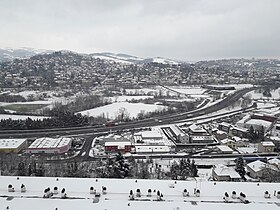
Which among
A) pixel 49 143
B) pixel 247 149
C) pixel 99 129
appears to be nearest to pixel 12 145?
pixel 49 143

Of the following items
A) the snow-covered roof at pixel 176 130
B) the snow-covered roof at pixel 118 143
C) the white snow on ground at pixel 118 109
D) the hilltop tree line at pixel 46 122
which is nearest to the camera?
the snow-covered roof at pixel 118 143

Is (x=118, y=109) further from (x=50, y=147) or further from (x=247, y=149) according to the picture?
(x=247, y=149)

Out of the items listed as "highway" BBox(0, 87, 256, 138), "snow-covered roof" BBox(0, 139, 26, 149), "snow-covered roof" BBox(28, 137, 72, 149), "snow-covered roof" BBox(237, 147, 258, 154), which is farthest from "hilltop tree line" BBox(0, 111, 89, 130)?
"snow-covered roof" BBox(237, 147, 258, 154)

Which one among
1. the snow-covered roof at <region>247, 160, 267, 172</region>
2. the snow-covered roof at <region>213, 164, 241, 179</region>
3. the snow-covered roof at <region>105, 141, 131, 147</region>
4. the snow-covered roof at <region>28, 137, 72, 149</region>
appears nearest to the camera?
the snow-covered roof at <region>213, 164, 241, 179</region>

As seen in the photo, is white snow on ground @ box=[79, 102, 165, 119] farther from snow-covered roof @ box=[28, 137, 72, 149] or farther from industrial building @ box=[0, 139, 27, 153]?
industrial building @ box=[0, 139, 27, 153]

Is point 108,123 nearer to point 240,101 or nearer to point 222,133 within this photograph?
point 222,133

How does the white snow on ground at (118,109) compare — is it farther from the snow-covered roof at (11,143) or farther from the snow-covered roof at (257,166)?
the snow-covered roof at (257,166)

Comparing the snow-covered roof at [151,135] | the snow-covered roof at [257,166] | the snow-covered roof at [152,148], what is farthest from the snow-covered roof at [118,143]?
the snow-covered roof at [257,166]
